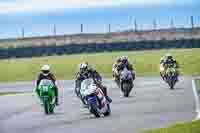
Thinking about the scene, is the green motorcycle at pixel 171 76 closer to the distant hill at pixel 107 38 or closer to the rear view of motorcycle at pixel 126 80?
the rear view of motorcycle at pixel 126 80

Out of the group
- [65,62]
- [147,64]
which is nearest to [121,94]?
[147,64]

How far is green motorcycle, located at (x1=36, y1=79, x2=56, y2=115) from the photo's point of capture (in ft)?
82.5

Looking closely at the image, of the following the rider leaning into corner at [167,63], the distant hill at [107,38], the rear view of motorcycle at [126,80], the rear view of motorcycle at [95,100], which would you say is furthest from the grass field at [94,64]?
the rear view of motorcycle at [95,100]

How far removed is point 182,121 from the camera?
65.5 feet

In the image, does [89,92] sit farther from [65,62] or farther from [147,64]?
[65,62]

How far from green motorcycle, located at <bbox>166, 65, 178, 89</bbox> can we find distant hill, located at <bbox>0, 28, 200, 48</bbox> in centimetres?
4519

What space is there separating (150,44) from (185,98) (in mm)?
49578

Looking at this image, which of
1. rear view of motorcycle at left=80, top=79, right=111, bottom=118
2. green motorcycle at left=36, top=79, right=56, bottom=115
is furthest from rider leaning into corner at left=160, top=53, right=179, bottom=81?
rear view of motorcycle at left=80, top=79, right=111, bottom=118

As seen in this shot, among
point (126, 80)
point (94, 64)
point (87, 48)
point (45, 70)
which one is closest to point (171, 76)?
point (126, 80)

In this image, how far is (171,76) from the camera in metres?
37.3

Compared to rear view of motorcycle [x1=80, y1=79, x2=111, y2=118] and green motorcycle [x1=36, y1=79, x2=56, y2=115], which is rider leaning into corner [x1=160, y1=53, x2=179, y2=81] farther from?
rear view of motorcycle [x1=80, y1=79, x2=111, y2=118]

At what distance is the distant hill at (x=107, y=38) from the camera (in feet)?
280

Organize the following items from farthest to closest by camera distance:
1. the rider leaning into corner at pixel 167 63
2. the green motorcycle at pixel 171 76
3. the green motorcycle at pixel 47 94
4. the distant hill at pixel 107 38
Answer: the distant hill at pixel 107 38
the rider leaning into corner at pixel 167 63
the green motorcycle at pixel 171 76
the green motorcycle at pixel 47 94

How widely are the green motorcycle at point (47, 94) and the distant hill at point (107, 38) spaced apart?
57.7 m
